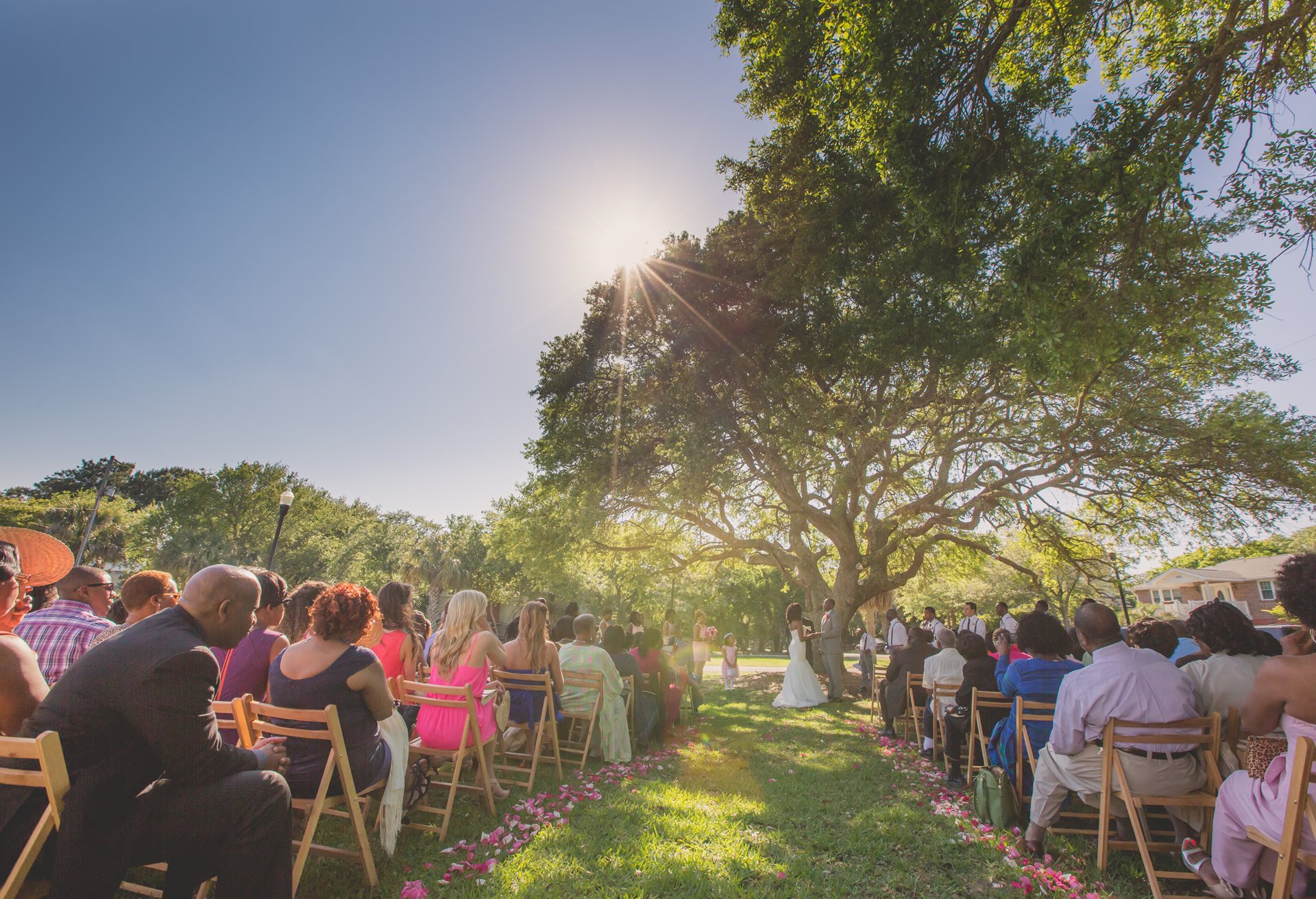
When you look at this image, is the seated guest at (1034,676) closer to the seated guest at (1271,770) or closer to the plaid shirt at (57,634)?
the seated guest at (1271,770)

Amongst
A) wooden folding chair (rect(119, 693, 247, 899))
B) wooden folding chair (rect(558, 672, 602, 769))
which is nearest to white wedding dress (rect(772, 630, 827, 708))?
wooden folding chair (rect(558, 672, 602, 769))

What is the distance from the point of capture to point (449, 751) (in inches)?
185

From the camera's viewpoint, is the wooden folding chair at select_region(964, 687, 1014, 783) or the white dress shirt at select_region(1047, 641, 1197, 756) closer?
the white dress shirt at select_region(1047, 641, 1197, 756)

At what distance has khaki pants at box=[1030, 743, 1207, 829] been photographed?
3.57 meters

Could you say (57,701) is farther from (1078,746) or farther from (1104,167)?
(1104,167)

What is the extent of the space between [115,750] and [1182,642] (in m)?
8.90

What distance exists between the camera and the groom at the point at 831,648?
1328 cm

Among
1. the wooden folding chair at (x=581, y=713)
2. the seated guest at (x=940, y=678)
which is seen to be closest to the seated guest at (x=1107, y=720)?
the seated guest at (x=940, y=678)

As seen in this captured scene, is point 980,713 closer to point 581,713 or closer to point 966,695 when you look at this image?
point 966,695

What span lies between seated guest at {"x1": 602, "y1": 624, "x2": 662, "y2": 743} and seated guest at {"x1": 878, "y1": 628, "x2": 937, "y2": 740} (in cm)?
379

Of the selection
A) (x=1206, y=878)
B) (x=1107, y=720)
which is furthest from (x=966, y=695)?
(x=1206, y=878)

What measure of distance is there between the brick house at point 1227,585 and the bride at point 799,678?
147ft

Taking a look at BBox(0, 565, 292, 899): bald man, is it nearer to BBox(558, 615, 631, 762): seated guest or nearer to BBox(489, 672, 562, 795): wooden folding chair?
BBox(489, 672, 562, 795): wooden folding chair

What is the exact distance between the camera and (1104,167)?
574 cm
